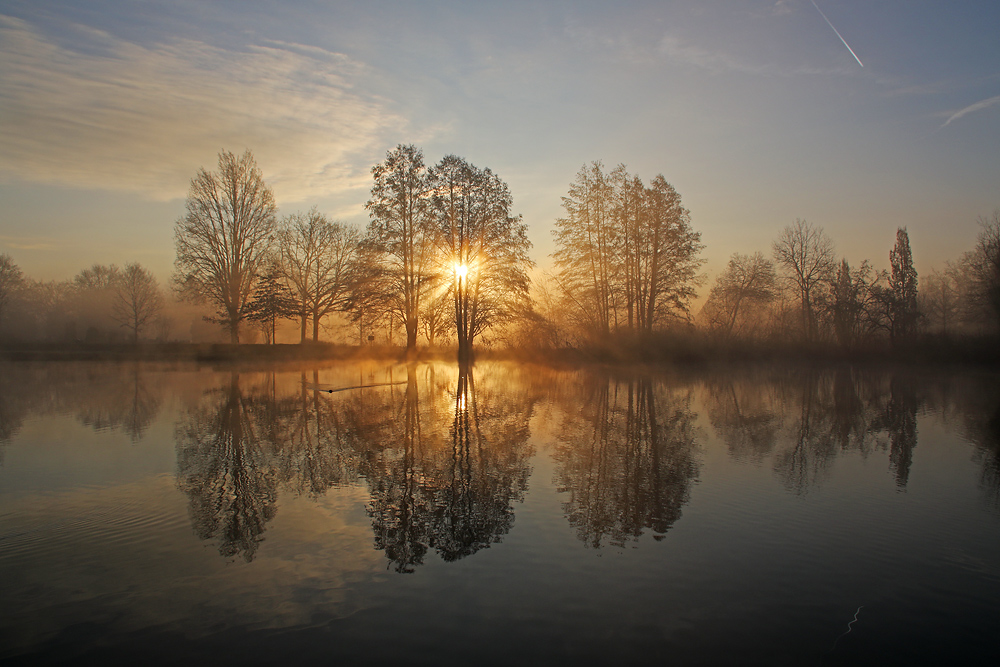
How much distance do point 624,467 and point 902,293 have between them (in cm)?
4754

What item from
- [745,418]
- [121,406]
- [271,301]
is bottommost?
[745,418]

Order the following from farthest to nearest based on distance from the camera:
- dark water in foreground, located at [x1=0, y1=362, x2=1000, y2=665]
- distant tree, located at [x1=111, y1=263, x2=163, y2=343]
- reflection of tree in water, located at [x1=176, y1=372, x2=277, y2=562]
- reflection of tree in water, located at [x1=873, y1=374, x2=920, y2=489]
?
distant tree, located at [x1=111, y1=263, x2=163, y2=343] < reflection of tree in water, located at [x1=873, y1=374, x2=920, y2=489] < reflection of tree in water, located at [x1=176, y1=372, x2=277, y2=562] < dark water in foreground, located at [x1=0, y1=362, x2=1000, y2=665]

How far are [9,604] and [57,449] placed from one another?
5.76 m

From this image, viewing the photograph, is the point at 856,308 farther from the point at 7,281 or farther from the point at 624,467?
the point at 7,281

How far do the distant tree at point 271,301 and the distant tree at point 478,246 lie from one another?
15198 mm

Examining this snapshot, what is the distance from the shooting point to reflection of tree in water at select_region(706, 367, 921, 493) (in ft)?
25.2

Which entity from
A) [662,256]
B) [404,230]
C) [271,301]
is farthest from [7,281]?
[662,256]

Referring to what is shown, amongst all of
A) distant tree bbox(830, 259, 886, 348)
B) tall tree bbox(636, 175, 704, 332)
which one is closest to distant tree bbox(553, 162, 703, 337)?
tall tree bbox(636, 175, 704, 332)

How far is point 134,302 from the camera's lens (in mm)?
50125

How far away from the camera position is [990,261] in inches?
1169

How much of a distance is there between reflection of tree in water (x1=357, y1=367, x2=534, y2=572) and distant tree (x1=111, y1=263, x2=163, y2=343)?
4971 centimetres

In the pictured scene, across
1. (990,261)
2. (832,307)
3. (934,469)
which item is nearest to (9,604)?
(934,469)

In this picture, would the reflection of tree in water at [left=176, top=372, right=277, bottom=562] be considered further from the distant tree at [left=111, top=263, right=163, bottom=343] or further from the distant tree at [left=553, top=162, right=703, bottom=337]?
the distant tree at [left=111, top=263, right=163, bottom=343]

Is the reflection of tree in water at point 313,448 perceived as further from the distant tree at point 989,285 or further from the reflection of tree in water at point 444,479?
the distant tree at point 989,285
